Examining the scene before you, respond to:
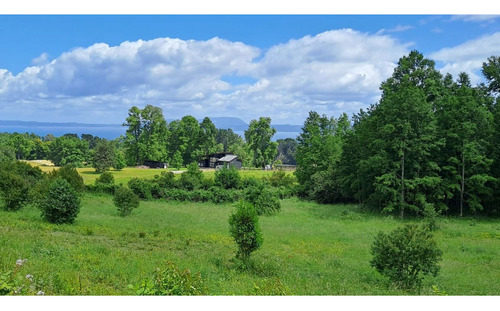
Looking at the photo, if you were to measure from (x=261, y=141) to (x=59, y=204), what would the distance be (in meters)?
61.6

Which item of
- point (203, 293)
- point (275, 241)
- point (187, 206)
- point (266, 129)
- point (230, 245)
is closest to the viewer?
point (203, 293)

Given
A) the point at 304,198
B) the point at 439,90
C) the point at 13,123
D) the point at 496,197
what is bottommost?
the point at 304,198

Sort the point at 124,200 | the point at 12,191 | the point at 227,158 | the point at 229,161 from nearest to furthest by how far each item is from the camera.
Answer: the point at 12,191, the point at 124,200, the point at 229,161, the point at 227,158

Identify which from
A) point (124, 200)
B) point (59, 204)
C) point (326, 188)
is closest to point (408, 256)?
point (59, 204)

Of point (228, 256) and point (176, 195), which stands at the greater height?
point (228, 256)

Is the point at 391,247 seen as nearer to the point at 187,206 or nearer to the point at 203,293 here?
the point at 203,293

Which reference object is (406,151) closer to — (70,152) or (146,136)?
(146,136)

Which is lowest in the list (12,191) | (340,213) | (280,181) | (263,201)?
(340,213)

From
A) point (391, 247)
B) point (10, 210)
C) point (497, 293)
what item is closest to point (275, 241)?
point (391, 247)

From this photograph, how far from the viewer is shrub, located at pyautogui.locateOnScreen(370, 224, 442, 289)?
11.0 m

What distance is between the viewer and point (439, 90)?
113ft

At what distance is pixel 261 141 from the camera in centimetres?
7988

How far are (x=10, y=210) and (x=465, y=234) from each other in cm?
2835

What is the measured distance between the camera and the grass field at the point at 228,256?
947 cm
